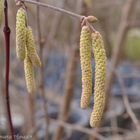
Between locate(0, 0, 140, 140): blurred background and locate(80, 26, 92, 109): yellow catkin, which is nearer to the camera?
locate(80, 26, 92, 109): yellow catkin

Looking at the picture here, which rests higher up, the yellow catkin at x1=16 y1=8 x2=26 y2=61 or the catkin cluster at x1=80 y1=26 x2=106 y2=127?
the yellow catkin at x1=16 y1=8 x2=26 y2=61

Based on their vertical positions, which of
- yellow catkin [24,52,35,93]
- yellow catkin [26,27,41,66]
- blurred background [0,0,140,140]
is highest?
yellow catkin [26,27,41,66]

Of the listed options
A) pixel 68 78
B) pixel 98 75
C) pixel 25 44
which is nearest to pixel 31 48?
pixel 25 44

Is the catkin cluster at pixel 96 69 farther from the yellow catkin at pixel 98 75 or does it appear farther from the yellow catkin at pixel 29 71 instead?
the yellow catkin at pixel 29 71

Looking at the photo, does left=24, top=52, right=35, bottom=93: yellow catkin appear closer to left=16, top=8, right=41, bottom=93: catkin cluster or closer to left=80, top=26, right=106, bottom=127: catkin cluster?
left=16, top=8, right=41, bottom=93: catkin cluster

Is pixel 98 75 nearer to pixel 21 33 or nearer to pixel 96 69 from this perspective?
pixel 96 69

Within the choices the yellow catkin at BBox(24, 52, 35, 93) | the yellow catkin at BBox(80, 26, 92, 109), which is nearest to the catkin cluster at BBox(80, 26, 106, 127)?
the yellow catkin at BBox(80, 26, 92, 109)
